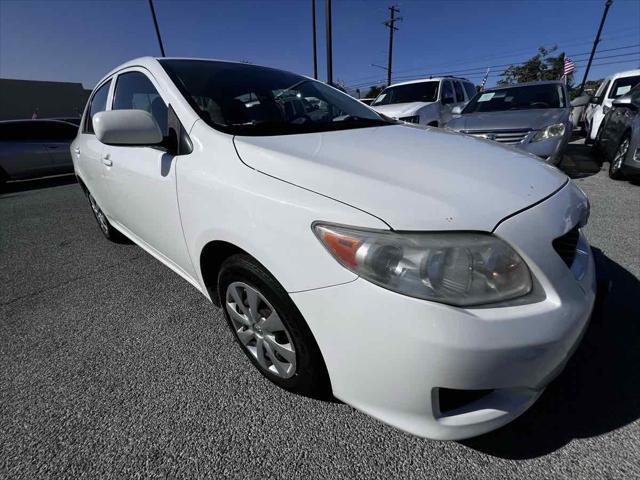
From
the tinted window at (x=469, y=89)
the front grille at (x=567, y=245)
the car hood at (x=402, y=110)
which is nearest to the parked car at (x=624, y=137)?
the car hood at (x=402, y=110)

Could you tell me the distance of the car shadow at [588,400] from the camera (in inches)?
48.0

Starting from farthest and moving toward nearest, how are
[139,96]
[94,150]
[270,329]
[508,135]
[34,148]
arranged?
[34,148] → [508,135] → [94,150] → [139,96] → [270,329]

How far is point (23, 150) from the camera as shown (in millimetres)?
6844

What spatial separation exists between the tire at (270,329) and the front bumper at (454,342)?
103 mm

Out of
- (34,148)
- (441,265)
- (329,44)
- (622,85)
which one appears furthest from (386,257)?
(329,44)

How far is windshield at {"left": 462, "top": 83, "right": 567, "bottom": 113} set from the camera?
509 centimetres

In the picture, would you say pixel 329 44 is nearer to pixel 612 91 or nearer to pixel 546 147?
pixel 612 91

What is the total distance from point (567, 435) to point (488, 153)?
3.81 ft

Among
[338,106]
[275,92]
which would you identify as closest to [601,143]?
[338,106]

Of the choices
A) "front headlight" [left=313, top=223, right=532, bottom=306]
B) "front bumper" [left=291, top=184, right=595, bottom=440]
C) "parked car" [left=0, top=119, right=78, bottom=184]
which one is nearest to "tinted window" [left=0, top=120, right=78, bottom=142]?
"parked car" [left=0, top=119, right=78, bottom=184]

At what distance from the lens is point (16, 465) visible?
123cm

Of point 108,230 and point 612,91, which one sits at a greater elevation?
point 612,91

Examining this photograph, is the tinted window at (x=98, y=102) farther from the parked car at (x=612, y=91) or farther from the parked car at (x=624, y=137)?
the parked car at (x=612, y=91)

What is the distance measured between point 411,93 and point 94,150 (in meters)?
6.51
